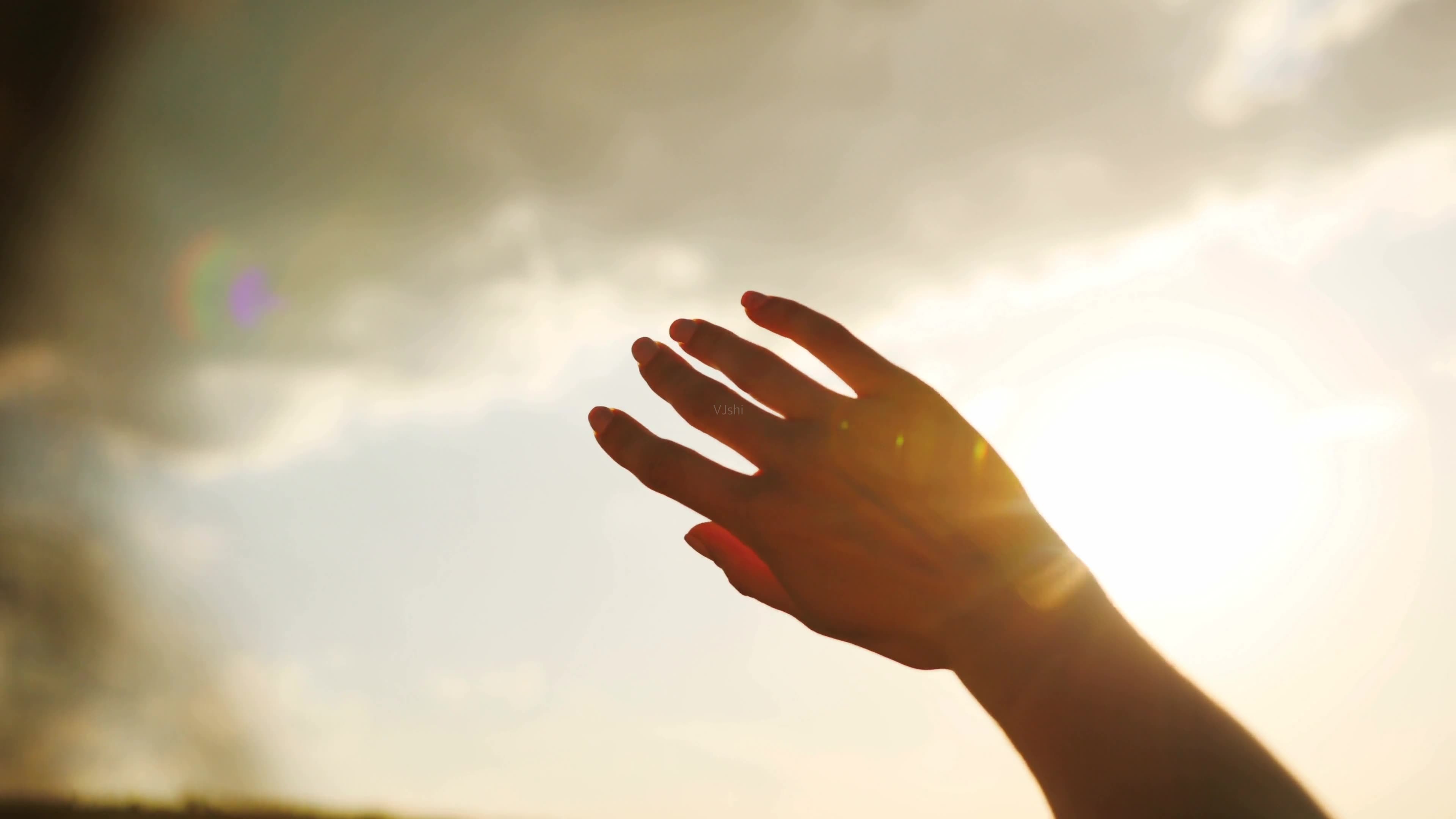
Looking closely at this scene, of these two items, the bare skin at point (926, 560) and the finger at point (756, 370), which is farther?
the finger at point (756, 370)

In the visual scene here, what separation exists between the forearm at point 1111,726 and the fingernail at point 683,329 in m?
1.72

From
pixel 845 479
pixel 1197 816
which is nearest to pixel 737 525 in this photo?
pixel 845 479

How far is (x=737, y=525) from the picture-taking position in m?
3.12

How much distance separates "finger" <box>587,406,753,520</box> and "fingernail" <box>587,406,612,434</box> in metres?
0.02

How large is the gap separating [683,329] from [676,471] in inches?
28.1

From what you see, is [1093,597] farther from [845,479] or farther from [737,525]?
[737,525]

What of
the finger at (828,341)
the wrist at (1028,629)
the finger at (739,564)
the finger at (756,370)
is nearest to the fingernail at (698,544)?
the finger at (739,564)

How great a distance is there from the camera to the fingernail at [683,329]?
3582mm

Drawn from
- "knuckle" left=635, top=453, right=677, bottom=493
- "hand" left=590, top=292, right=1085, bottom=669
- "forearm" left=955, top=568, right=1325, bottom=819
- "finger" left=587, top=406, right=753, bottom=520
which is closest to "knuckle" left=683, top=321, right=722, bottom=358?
"hand" left=590, top=292, right=1085, bottom=669

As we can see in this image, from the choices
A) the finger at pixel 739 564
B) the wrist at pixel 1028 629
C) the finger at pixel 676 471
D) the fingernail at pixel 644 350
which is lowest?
the wrist at pixel 1028 629

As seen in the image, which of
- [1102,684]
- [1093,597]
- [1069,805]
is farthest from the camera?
[1093,597]

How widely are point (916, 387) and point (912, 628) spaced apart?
0.94 meters

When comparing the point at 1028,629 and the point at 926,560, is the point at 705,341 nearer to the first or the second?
the point at 926,560

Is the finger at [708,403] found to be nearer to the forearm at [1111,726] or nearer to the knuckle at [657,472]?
the knuckle at [657,472]
